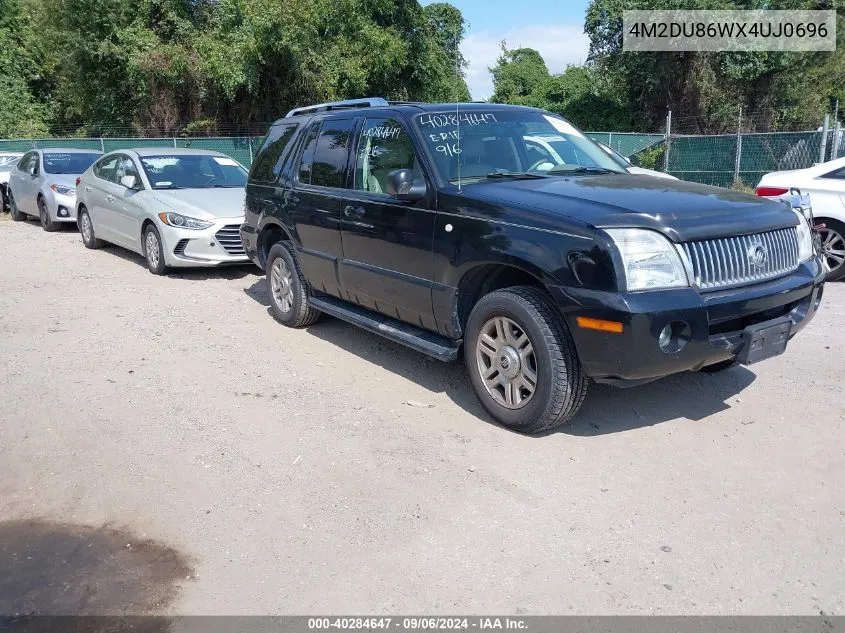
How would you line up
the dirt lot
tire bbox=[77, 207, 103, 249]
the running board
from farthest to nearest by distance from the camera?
tire bbox=[77, 207, 103, 249]
the running board
the dirt lot

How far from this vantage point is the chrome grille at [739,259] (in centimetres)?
408

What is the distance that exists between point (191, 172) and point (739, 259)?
812 cm

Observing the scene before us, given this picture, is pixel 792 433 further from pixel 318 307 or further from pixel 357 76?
pixel 357 76

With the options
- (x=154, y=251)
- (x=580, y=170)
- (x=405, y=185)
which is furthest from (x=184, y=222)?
(x=580, y=170)

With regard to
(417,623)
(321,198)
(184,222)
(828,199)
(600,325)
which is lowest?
(417,623)

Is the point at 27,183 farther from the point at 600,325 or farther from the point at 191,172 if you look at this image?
the point at 600,325

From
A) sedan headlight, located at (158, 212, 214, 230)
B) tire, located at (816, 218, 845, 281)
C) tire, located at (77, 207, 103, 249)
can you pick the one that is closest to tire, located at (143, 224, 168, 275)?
sedan headlight, located at (158, 212, 214, 230)

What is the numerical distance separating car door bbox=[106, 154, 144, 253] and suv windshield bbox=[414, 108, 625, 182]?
5.84 meters

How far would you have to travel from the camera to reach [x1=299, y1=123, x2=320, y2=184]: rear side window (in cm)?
641

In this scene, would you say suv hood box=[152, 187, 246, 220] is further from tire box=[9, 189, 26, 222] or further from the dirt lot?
tire box=[9, 189, 26, 222]

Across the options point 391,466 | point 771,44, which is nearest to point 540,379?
point 391,466

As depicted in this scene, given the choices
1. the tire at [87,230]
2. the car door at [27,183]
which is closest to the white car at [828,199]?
the tire at [87,230]

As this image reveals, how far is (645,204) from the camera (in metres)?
4.24

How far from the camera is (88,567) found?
3410 mm
